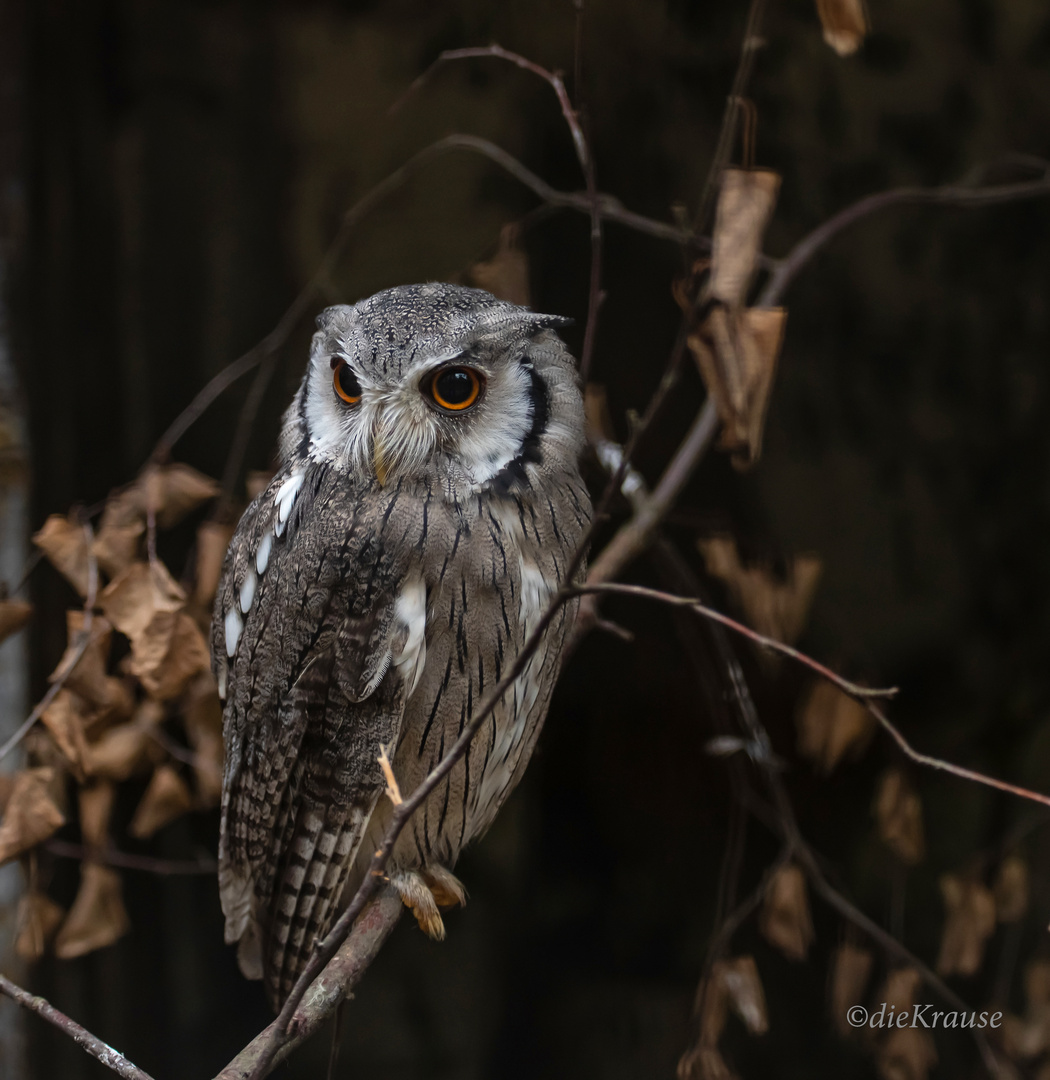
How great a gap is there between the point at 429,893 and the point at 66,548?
0.67 meters

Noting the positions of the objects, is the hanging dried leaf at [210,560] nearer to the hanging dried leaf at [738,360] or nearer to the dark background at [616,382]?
the dark background at [616,382]

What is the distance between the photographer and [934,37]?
1731 millimetres

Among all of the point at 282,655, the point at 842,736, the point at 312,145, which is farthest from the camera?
the point at 312,145

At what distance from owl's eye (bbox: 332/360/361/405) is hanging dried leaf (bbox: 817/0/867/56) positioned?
0.58 m

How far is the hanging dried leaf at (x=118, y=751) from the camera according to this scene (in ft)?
4.14

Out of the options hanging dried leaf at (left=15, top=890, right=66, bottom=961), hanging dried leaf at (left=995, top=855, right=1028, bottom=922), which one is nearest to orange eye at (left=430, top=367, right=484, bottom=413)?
hanging dried leaf at (left=15, top=890, right=66, bottom=961)

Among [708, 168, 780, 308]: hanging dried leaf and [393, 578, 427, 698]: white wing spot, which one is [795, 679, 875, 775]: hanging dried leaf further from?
[708, 168, 780, 308]: hanging dried leaf

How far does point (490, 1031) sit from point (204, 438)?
1388 millimetres

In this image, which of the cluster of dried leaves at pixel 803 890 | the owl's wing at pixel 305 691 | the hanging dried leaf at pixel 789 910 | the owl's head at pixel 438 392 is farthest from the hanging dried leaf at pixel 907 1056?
the owl's head at pixel 438 392

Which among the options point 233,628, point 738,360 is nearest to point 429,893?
point 233,628

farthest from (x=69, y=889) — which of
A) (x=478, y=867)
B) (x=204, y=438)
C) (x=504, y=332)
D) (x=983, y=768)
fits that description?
(x=983, y=768)

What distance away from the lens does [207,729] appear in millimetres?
1383

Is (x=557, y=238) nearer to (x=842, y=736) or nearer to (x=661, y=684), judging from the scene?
(x=661, y=684)

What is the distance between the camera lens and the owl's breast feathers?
38.7 inches
